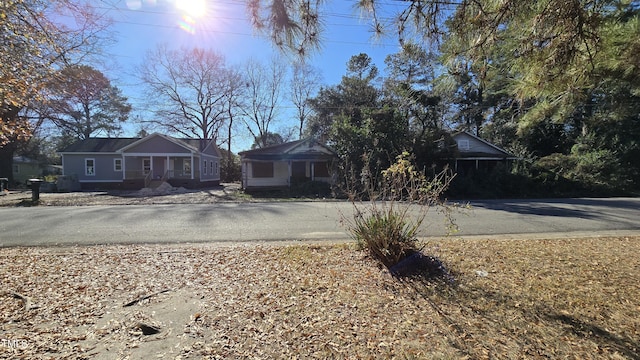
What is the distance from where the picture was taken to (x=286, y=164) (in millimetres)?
23625

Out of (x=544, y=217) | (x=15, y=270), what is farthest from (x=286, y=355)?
(x=544, y=217)

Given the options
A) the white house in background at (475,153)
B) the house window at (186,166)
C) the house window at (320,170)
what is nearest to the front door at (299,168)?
the house window at (320,170)

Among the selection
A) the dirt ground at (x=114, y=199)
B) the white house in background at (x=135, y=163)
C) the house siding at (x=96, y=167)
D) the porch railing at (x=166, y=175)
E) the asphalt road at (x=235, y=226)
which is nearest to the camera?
the asphalt road at (x=235, y=226)

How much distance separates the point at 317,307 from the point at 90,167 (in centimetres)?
2884

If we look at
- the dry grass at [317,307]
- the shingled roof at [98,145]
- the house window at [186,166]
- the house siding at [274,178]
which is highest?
the shingled roof at [98,145]

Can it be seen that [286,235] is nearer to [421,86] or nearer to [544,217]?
[544,217]

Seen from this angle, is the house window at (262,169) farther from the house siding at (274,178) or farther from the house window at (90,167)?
the house window at (90,167)

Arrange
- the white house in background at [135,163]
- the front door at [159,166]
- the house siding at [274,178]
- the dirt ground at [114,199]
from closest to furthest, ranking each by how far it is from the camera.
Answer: the dirt ground at [114,199] → the house siding at [274,178] → the white house in background at [135,163] → the front door at [159,166]

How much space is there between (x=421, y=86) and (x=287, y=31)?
891 inches

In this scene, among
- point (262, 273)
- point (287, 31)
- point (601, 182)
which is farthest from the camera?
point (601, 182)

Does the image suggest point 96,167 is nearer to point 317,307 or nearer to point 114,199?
point 114,199

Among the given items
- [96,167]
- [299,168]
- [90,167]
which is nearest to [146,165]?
[96,167]

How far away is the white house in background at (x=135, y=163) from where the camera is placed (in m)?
24.2

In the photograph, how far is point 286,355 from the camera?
243 centimetres
